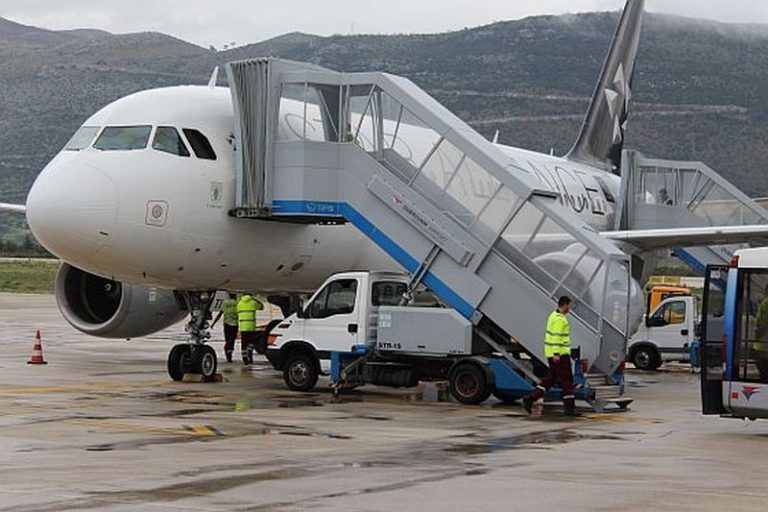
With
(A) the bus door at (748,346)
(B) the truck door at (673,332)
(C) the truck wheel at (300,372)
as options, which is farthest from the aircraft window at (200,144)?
(B) the truck door at (673,332)

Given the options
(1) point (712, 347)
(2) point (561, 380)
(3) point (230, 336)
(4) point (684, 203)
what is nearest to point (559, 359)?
(2) point (561, 380)

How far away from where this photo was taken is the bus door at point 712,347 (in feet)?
52.7

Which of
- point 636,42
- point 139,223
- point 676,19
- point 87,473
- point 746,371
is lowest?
point 87,473

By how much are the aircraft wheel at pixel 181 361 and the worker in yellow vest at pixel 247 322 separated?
4.51 meters

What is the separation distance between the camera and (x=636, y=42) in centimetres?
3422

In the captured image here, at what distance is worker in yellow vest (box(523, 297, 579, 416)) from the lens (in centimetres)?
1722

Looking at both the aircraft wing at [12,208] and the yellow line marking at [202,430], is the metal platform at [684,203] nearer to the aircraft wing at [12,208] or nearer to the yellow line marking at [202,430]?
the aircraft wing at [12,208]

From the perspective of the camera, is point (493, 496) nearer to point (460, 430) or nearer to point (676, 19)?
point (460, 430)

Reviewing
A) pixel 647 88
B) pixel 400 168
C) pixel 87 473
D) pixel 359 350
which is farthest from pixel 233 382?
pixel 647 88

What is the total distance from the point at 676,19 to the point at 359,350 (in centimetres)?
14438

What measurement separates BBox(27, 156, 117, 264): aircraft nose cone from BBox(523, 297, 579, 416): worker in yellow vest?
219 inches

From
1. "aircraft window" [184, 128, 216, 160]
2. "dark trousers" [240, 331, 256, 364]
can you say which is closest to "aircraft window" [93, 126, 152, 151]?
"aircraft window" [184, 128, 216, 160]

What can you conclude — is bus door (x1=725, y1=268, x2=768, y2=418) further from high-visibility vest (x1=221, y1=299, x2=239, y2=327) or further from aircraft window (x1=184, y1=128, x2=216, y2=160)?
high-visibility vest (x1=221, y1=299, x2=239, y2=327)

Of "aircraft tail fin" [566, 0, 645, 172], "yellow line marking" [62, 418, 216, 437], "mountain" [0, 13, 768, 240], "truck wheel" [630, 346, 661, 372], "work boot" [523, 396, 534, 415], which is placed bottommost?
"yellow line marking" [62, 418, 216, 437]
